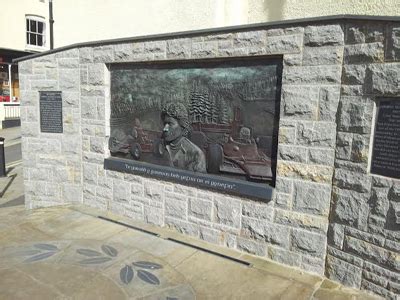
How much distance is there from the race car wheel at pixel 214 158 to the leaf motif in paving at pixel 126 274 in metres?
1.52

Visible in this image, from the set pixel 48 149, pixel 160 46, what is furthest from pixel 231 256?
pixel 48 149

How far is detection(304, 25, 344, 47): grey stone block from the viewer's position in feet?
11.0

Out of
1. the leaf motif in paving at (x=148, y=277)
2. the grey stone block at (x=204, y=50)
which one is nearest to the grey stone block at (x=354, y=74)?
the grey stone block at (x=204, y=50)

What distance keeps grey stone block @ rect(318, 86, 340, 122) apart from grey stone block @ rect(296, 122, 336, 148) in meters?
0.07

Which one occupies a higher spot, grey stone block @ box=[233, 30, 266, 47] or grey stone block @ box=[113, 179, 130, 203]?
grey stone block @ box=[233, 30, 266, 47]

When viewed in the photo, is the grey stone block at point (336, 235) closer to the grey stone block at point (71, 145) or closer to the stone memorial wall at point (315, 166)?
the stone memorial wall at point (315, 166)

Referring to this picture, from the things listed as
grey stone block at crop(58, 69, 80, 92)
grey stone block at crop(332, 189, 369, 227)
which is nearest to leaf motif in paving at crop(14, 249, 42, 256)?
grey stone block at crop(58, 69, 80, 92)

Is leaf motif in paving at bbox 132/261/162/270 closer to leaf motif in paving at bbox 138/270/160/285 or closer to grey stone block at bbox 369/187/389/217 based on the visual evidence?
leaf motif in paving at bbox 138/270/160/285

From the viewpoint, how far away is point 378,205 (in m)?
3.21

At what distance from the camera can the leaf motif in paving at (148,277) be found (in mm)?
3516

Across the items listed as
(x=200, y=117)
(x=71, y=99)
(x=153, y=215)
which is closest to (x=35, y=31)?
(x=71, y=99)

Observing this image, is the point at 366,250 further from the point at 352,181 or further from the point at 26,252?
the point at 26,252

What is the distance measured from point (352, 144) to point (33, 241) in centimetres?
398

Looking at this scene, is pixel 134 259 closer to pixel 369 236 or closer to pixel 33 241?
pixel 33 241
